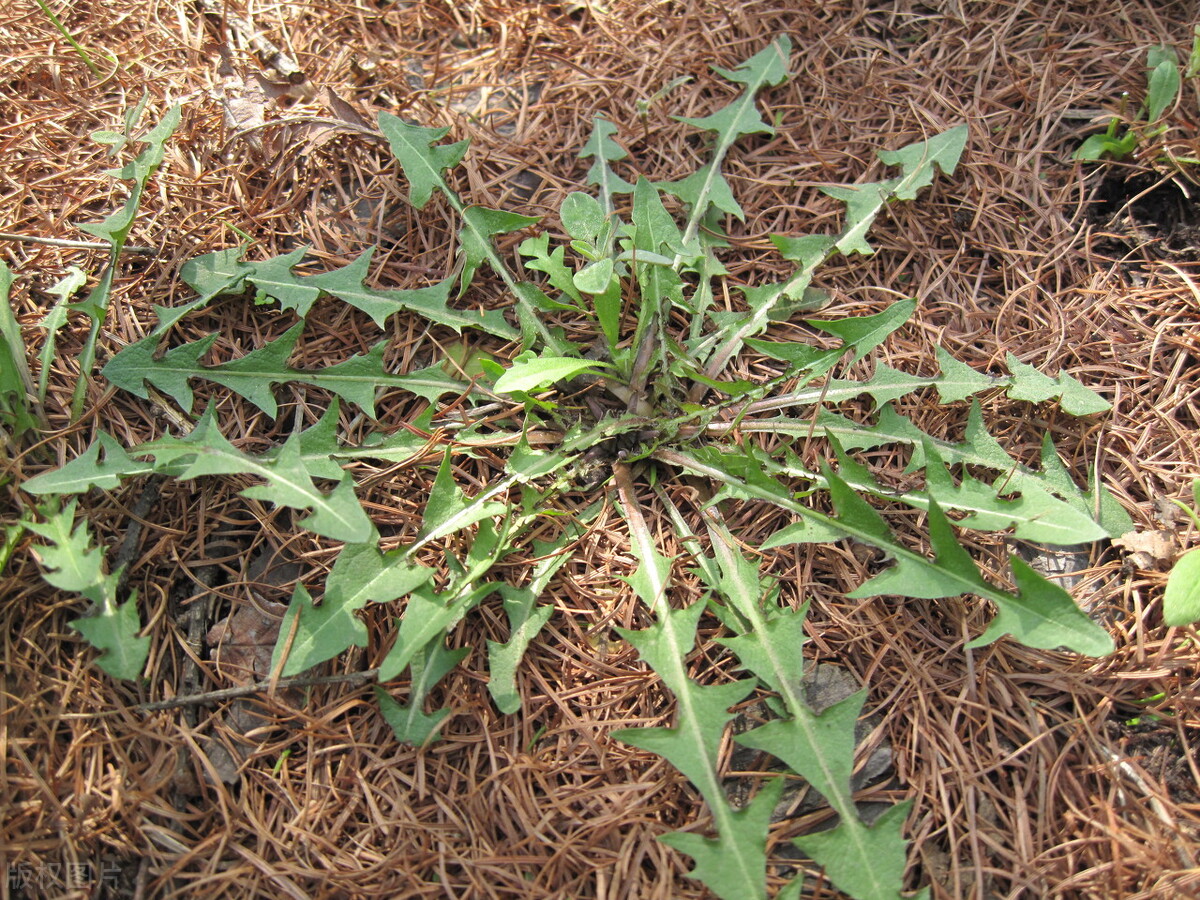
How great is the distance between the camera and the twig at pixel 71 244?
212 centimetres

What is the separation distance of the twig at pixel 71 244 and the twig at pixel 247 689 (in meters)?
1.29

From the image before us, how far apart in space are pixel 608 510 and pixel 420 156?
Result: 1216mm

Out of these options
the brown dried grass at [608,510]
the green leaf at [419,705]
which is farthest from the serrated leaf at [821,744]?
the green leaf at [419,705]

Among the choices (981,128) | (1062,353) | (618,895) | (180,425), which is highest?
(981,128)

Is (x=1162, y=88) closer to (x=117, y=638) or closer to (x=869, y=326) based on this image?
(x=869, y=326)

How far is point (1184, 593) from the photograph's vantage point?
1.78 meters

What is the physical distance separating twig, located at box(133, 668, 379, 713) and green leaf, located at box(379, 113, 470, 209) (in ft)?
4.45

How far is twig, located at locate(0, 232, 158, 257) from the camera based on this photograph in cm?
212

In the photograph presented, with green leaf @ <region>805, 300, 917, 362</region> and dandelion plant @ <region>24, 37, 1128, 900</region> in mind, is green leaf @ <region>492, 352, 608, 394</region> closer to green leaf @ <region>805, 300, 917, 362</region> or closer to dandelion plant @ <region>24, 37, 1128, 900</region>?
dandelion plant @ <region>24, 37, 1128, 900</region>

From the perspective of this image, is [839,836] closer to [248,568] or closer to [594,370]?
[594,370]

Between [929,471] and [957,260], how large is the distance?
84cm

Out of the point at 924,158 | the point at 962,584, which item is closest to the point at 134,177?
the point at 924,158

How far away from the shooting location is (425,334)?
87.4 inches

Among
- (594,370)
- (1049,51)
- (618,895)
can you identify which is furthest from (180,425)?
(1049,51)
